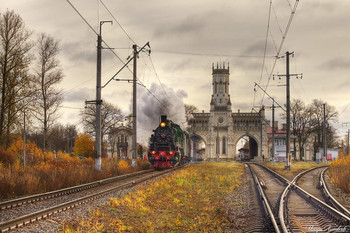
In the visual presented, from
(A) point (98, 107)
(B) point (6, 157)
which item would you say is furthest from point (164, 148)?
(B) point (6, 157)

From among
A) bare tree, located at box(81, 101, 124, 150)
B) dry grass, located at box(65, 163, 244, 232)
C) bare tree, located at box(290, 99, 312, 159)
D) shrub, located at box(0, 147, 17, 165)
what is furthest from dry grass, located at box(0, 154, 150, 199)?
bare tree, located at box(290, 99, 312, 159)

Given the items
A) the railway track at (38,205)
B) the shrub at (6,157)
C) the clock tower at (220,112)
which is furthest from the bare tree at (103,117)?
the railway track at (38,205)

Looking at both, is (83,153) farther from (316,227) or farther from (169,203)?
(316,227)

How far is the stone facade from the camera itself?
89.4m

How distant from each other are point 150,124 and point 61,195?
98.7ft

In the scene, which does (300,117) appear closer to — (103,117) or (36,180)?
(103,117)

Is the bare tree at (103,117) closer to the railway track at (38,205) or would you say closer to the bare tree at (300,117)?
the bare tree at (300,117)

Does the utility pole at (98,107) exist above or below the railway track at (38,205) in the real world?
above

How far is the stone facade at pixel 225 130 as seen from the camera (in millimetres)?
89375

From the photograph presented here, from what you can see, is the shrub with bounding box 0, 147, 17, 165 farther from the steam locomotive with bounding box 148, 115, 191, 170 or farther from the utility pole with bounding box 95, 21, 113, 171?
the steam locomotive with bounding box 148, 115, 191, 170

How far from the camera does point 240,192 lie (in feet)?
53.3

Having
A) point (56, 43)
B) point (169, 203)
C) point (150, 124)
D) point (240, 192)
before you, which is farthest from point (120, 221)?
point (150, 124)

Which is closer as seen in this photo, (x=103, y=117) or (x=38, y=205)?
(x=38, y=205)

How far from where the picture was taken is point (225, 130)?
303ft
